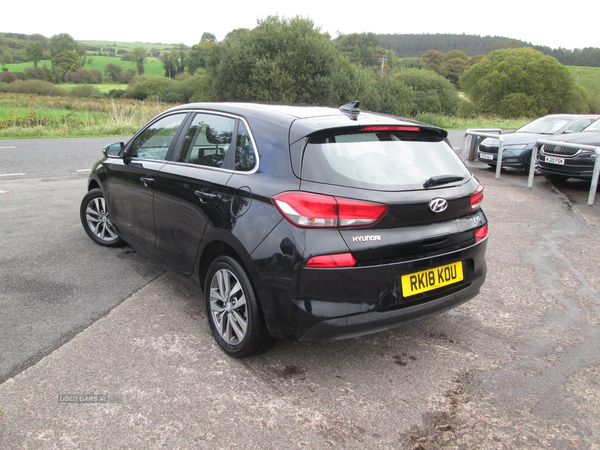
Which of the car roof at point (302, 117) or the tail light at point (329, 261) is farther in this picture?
the car roof at point (302, 117)

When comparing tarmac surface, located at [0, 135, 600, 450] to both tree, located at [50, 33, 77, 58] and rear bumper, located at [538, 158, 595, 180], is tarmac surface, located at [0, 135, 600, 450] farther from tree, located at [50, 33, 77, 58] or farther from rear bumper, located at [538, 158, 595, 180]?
tree, located at [50, 33, 77, 58]

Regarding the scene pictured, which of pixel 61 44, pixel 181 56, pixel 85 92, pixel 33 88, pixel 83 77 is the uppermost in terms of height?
pixel 61 44

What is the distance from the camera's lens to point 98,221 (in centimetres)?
521

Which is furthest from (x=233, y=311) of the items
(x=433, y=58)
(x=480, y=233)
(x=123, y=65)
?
(x=433, y=58)

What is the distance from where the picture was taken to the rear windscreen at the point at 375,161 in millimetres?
2568

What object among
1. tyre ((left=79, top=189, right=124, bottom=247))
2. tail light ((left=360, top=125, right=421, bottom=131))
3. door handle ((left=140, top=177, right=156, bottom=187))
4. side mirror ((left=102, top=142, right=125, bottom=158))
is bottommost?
tyre ((left=79, top=189, right=124, bottom=247))

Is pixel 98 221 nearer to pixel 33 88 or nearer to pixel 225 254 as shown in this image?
pixel 225 254

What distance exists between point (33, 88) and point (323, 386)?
224 ft

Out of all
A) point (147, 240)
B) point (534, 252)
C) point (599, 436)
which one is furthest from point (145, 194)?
point (534, 252)

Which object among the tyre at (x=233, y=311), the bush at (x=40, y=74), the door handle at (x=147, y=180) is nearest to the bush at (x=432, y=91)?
the door handle at (x=147, y=180)

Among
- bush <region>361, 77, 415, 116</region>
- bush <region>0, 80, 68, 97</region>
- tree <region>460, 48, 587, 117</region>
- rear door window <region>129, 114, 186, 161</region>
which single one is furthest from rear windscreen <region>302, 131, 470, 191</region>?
tree <region>460, 48, 587, 117</region>

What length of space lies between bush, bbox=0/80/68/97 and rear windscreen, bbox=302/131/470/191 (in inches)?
2586

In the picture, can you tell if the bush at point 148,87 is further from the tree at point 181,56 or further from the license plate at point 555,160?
the license plate at point 555,160

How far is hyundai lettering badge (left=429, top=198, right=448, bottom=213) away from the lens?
2.68m
